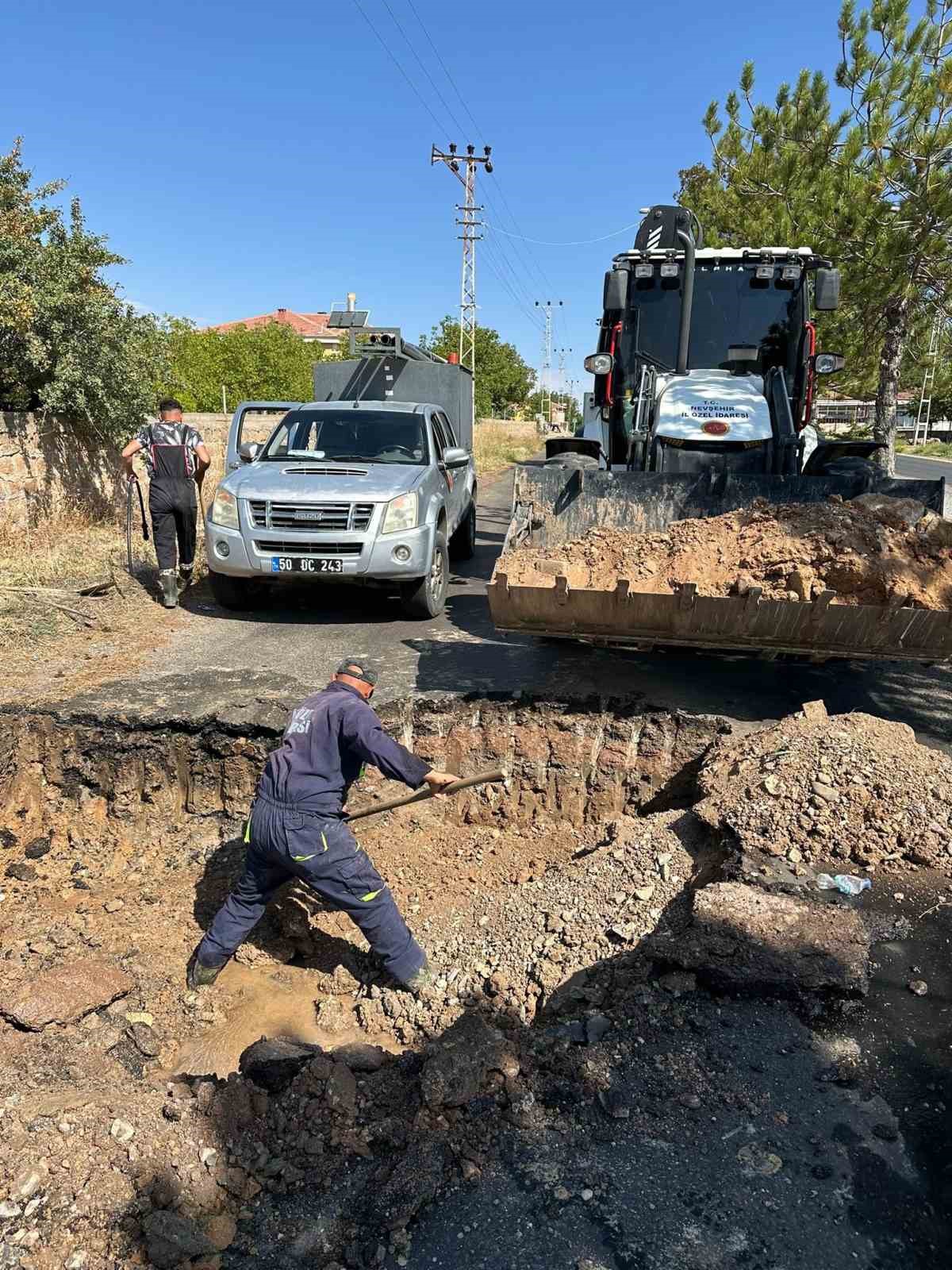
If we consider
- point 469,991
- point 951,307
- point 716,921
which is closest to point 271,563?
point 469,991

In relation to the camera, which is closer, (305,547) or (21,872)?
(21,872)

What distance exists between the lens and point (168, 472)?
7.98m

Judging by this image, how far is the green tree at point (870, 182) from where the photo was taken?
9.27 metres

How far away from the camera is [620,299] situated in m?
7.37

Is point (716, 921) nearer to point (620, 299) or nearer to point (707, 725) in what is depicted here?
point (707, 725)

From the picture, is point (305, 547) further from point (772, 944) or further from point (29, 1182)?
point (29, 1182)

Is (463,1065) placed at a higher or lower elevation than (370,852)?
higher

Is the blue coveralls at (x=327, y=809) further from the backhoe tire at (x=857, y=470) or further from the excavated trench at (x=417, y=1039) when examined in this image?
the backhoe tire at (x=857, y=470)

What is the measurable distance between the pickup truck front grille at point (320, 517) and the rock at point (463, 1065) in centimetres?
497

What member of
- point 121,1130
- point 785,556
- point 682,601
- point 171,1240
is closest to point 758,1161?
point 171,1240

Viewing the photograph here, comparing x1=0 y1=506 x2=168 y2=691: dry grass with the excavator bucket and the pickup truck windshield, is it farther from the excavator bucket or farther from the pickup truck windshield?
the excavator bucket

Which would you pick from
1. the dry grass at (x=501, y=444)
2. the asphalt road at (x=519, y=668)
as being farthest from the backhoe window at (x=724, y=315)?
the dry grass at (x=501, y=444)

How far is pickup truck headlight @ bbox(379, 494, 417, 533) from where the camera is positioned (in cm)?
729

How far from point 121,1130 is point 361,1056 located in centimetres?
83
